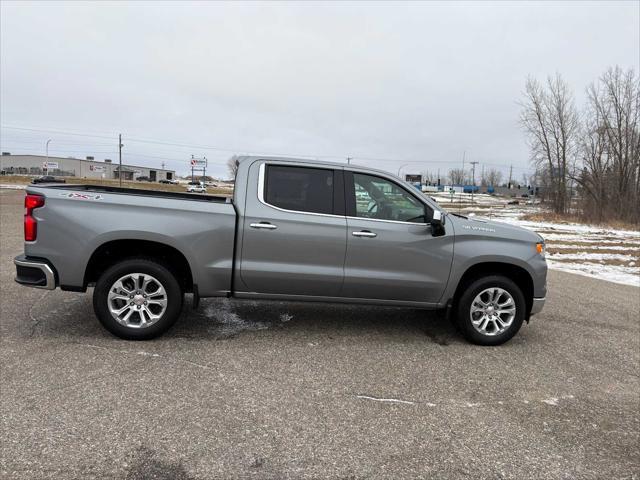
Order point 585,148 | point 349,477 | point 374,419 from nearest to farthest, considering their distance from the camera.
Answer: point 349,477
point 374,419
point 585,148

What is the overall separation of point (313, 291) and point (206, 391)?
158 cm

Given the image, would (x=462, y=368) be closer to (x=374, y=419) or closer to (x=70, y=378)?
(x=374, y=419)

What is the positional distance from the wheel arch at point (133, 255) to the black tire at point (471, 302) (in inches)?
113

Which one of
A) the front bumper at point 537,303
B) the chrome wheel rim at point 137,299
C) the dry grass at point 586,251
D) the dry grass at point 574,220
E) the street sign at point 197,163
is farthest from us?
the street sign at point 197,163

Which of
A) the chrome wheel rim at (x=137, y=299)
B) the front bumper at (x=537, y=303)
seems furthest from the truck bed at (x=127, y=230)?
the front bumper at (x=537, y=303)

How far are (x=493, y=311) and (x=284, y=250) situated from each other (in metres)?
2.35

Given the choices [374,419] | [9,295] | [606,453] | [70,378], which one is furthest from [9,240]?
[606,453]

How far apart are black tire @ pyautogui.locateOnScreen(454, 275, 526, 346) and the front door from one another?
0.29 m

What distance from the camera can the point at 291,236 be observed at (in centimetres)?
469

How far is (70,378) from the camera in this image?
372 centimetres

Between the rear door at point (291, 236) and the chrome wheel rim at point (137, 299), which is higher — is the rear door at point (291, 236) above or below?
above

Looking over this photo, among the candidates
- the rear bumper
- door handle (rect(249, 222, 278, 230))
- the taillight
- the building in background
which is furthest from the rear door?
the building in background

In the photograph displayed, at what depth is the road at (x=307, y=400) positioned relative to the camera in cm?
280

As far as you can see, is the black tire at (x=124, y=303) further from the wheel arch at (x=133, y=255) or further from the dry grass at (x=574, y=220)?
the dry grass at (x=574, y=220)
